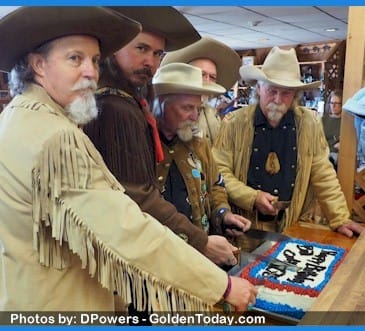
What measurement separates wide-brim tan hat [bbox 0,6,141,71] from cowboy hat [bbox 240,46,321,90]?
0.82 meters

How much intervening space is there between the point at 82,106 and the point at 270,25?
3.98ft

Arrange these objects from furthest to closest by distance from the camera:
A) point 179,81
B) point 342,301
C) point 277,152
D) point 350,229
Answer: point 277,152
point 350,229
point 179,81
point 342,301

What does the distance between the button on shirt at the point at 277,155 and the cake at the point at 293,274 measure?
368mm

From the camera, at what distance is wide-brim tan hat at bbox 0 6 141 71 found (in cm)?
59

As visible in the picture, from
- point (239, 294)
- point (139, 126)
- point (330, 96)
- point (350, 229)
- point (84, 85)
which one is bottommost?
point (350, 229)

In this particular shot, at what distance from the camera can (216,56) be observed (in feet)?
4.31

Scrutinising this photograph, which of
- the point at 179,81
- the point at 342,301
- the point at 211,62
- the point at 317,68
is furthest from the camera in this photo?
the point at 317,68

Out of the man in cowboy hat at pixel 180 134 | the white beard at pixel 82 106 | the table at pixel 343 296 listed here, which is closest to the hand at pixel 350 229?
the table at pixel 343 296

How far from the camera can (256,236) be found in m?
1.11

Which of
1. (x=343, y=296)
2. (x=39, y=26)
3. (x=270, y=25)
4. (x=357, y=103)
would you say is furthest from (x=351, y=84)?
(x=39, y=26)

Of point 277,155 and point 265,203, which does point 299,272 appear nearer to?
point 265,203

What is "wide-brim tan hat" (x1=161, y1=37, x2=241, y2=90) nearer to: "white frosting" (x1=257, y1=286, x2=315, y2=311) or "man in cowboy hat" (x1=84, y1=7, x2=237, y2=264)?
"man in cowboy hat" (x1=84, y1=7, x2=237, y2=264)

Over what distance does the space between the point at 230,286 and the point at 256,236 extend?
20.2 inches

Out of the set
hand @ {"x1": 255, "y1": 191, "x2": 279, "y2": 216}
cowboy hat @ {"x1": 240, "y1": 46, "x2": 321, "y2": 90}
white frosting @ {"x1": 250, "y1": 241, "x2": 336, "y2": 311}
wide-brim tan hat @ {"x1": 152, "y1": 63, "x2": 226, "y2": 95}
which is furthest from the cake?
cowboy hat @ {"x1": 240, "y1": 46, "x2": 321, "y2": 90}
